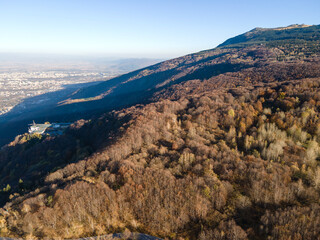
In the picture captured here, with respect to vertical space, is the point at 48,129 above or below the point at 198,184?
below

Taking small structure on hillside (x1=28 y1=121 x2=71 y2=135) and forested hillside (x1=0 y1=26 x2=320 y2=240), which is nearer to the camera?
forested hillside (x1=0 y1=26 x2=320 y2=240)

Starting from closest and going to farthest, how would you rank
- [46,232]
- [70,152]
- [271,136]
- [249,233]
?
[249,233] < [46,232] < [271,136] < [70,152]

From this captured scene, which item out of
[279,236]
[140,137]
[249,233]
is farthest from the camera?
[140,137]

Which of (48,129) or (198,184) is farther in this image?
(48,129)

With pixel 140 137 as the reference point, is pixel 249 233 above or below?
below

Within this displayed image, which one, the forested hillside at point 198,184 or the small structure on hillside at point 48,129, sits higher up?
the forested hillside at point 198,184

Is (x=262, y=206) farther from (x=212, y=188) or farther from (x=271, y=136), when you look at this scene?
(x=271, y=136)

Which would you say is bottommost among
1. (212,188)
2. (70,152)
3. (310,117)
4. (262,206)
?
(70,152)

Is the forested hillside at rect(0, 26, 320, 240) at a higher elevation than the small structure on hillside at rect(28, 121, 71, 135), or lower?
higher

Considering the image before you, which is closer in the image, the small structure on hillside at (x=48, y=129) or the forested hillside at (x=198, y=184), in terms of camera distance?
the forested hillside at (x=198, y=184)

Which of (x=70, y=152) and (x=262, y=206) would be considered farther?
(x=70, y=152)

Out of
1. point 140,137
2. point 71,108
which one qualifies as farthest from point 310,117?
point 71,108
